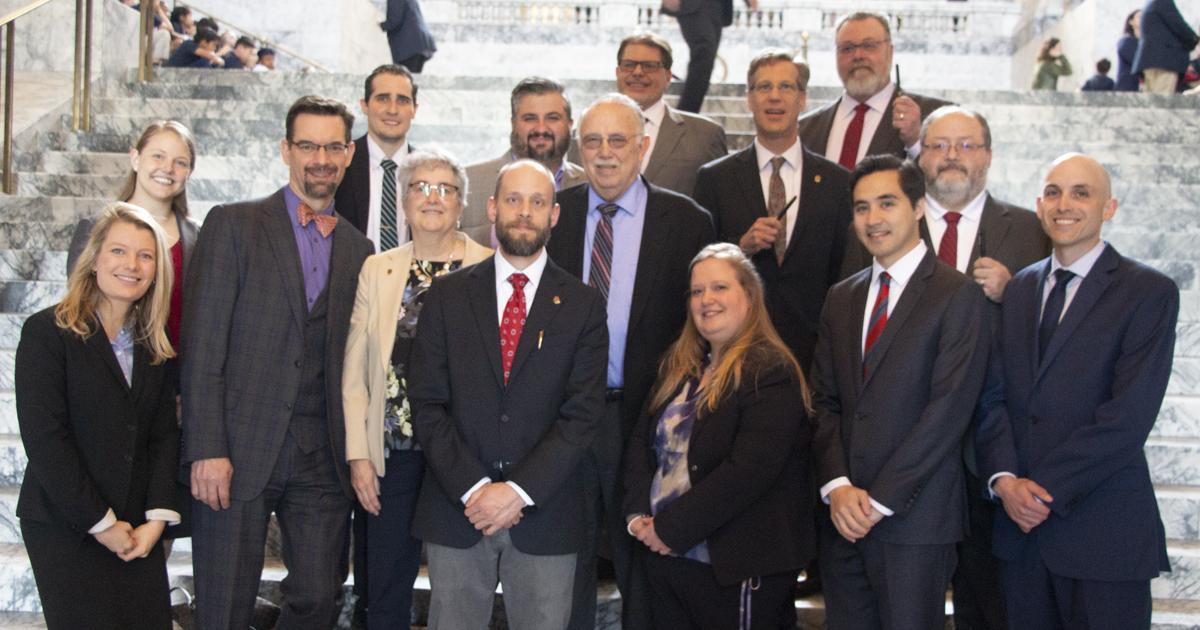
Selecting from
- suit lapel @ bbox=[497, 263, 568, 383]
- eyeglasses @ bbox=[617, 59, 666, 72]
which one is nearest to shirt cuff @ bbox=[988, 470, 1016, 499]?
suit lapel @ bbox=[497, 263, 568, 383]

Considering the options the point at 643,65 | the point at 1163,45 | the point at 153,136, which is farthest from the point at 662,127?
the point at 1163,45

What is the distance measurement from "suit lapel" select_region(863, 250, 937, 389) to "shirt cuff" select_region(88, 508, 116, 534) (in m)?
2.22

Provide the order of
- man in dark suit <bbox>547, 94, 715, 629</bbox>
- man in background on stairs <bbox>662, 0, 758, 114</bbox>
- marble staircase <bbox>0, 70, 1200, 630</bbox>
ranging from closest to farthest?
man in dark suit <bbox>547, 94, 715, 629</bbox>
marble staircase <bbox>0, 70, 1200, 630</bbox>
man in background on stairs <bbox>662, 0, 758, 114</bbox>

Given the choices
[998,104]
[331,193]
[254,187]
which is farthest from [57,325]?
[998,104]

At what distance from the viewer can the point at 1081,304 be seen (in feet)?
11.6

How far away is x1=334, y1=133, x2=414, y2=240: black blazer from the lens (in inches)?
177

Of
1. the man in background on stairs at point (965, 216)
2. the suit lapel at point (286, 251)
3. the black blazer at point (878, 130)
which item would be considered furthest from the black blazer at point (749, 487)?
the black blazer at point (878, 130)

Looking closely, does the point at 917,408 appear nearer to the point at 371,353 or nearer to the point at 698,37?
the point at 371,353

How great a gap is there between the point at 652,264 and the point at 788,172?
0.86 meters

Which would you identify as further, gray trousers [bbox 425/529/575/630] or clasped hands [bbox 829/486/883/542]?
gray trousers [bbox 425/529/575/630]

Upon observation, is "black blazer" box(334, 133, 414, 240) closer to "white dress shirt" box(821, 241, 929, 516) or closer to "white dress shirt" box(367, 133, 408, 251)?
"white dress shirt" box(367, 133, 408, 251)

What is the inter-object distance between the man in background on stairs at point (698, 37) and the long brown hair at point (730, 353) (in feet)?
11.3

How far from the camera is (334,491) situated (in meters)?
3.76

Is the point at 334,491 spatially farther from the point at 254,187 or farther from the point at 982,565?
the point at 254,187
